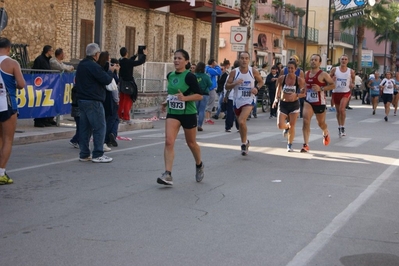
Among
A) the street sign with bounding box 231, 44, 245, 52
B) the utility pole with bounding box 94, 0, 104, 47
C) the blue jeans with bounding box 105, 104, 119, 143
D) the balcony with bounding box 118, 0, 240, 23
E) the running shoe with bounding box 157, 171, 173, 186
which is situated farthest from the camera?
the balcony with bounding box 118, 0, 240, 23

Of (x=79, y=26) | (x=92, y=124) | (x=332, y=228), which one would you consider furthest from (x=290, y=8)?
(x=332, y=228)

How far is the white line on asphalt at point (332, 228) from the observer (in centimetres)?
630

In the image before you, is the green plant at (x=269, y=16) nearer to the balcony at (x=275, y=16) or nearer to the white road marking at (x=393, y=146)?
the balcony at (x=275, y=16)

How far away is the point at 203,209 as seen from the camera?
8.35 meters

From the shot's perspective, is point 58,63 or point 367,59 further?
point 367,59

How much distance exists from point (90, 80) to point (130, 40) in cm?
1900

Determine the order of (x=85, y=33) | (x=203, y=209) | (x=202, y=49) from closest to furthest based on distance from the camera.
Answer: (x=203, y=209) < (x=85, y=33) < (x=202, y=49)

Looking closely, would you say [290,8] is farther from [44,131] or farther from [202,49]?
[44,131]

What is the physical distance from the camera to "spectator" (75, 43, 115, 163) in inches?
461

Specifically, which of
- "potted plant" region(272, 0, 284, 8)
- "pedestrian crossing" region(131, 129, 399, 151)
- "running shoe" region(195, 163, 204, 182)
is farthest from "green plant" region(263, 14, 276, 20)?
"running shoe" region(195, 163, 204, 182)

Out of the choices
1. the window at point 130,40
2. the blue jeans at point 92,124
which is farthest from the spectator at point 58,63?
the window at point 130,40

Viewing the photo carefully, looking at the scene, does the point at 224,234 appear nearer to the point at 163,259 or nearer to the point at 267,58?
the point at 163,259

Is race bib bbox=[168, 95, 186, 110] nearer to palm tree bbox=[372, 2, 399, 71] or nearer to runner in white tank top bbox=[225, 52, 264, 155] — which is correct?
runner in white tank top bbox=[225, 52, 264, 155]

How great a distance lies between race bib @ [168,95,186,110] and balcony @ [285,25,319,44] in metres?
49.6
